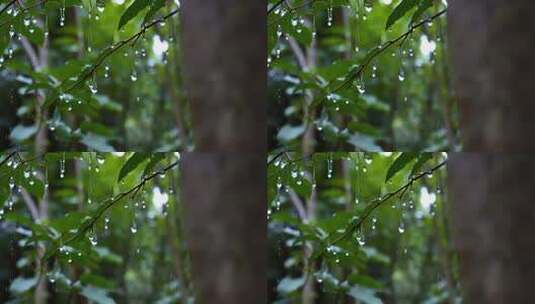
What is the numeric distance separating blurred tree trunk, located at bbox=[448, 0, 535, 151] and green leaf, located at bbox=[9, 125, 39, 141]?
871 millimetres

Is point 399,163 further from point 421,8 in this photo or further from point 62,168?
point 62,168

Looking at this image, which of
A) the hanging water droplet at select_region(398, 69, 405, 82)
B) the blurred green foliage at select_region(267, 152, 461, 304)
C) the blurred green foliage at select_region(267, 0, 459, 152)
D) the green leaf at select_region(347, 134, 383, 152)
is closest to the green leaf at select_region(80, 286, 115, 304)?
the blurred green foliage at select_region(267, 152, 461, 304)

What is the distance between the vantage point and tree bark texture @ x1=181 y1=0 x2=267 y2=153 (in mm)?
1421

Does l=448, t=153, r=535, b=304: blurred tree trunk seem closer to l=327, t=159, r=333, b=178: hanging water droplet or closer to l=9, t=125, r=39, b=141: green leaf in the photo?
l=327, t=159, r=333, b=178: hanging water droplet

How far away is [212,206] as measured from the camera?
142 cm

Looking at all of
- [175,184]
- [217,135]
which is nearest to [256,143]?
[217,135]

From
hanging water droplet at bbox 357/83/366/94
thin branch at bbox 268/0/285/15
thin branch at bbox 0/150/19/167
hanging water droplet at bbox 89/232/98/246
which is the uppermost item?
thin branch at bbox 268/0/285/15

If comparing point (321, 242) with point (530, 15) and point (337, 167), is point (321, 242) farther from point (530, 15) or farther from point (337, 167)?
point (530, 15)

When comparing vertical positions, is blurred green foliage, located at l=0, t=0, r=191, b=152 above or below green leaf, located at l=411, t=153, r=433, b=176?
above

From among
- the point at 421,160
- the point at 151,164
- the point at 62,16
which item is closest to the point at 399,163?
the point at 421,160

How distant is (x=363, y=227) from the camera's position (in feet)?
4.78

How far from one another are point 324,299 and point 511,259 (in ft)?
1.24

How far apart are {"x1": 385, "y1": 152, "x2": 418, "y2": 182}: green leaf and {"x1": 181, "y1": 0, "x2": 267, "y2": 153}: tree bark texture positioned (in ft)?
0.88

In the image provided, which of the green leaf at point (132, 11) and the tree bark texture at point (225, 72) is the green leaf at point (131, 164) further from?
the green leaf at point (132, 11)
